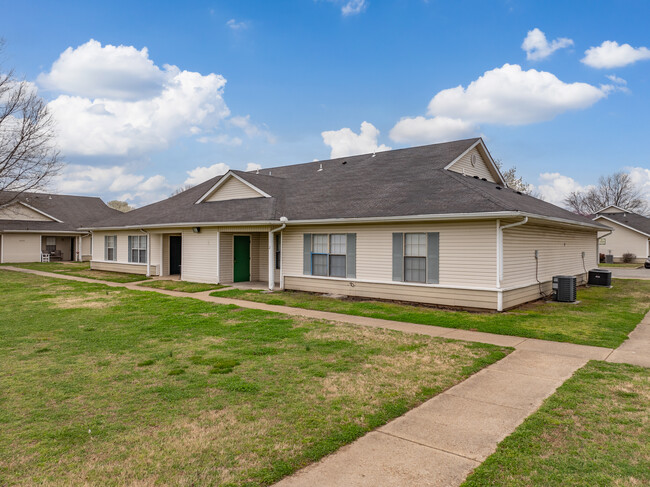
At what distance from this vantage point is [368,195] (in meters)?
14.9

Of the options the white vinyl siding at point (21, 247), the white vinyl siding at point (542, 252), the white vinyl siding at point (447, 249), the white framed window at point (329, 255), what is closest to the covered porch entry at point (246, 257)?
the white framed window at point (329, 255)

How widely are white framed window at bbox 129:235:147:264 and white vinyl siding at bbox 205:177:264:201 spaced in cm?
511

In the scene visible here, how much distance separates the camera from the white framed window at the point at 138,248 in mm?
21234

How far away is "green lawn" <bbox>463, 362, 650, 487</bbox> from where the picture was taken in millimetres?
3268

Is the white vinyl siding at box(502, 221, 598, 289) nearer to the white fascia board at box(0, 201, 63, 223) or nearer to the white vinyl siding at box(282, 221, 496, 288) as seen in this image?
the white vinyl siding at box(282, 221, 496, 288)

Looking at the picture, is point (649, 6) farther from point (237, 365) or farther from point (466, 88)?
point (237, 365)

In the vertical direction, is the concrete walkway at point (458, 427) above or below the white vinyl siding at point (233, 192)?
below

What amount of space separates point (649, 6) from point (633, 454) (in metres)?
16.8

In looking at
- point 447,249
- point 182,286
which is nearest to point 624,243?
point 447,249

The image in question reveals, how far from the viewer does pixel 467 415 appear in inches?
179

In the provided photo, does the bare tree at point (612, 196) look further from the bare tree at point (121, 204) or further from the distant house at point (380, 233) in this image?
the bare tree at point (121, 204)

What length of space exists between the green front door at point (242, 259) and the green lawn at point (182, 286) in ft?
4.59

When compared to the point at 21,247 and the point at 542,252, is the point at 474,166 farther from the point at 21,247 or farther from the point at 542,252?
the point at 21,247

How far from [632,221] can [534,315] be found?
120ft
